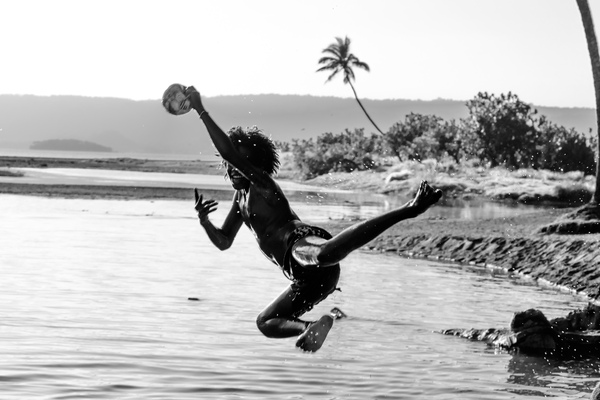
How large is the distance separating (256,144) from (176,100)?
0.78m

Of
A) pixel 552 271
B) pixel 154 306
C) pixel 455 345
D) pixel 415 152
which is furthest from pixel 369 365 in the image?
pixel 415 152

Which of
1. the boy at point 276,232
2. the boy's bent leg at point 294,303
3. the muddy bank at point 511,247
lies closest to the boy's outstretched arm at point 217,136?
the boy at point 276,232

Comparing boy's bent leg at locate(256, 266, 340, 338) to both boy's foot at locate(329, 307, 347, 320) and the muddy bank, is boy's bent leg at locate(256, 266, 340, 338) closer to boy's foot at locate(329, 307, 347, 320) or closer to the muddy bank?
boy's foot at locate(329, 307, 347, 320)

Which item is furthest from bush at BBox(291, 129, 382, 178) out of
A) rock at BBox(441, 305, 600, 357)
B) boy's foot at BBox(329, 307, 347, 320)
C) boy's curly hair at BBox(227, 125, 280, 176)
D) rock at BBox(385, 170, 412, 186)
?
boy's curly hair at BBox(227, 125, 280, 176)

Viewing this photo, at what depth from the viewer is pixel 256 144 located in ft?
28.5

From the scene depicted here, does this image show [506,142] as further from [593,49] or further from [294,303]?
[294,303]

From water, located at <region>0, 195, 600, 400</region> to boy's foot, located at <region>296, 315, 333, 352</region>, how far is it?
339 cm

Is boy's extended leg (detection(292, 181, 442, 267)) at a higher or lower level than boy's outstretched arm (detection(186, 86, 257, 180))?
lower

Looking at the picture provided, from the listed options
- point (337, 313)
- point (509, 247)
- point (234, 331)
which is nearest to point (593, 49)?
point (509, 247)

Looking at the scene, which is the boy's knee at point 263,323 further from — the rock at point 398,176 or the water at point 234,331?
the rock at point 398,176

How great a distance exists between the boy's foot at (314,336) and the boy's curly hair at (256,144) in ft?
4.67

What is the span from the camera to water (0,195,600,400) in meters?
11.9

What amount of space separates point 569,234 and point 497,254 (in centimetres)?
184

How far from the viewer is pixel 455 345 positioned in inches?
586
